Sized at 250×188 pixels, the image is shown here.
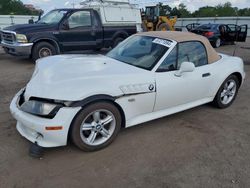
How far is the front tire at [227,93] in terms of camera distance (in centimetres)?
445

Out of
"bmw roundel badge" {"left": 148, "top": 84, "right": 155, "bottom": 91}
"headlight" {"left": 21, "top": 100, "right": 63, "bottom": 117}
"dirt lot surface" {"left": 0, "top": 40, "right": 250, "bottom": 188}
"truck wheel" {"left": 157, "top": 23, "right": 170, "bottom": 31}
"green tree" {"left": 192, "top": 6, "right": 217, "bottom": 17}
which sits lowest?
"dirt lot surface" {"left": 0, "top": 40, "right": 250, "bottom": 188}

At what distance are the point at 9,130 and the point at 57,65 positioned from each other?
1.25 meters

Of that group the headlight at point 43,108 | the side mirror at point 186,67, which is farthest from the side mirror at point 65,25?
the headlight at point 43,108

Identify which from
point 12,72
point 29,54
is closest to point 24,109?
point 12,72

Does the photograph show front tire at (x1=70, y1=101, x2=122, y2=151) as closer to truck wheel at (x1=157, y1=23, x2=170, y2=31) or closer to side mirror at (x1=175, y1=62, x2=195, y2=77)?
side mirror at (x1=175, y1=62, x2=195, y2=77)

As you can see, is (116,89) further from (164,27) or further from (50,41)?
(164,27)

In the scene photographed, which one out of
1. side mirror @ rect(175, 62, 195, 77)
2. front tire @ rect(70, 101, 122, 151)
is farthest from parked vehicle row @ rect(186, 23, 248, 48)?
front tire @ rect(70, 101, 122, 151)

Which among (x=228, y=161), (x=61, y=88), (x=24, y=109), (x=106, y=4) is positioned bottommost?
(x=228, y=161)

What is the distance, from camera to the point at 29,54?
787cm

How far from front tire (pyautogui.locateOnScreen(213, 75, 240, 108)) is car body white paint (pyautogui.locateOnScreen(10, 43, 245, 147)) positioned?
32cm

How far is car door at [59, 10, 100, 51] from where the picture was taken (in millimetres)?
8309

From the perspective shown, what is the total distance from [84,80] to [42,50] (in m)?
5.81

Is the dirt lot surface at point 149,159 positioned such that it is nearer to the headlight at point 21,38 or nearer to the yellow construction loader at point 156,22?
the headlight at point 21,38

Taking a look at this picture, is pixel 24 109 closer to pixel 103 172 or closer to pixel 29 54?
pixel 103 172
